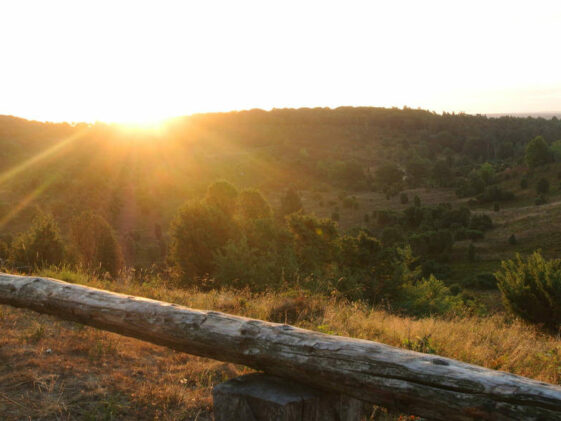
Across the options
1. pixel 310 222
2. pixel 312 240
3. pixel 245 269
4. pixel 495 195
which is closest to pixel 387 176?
pixel 495 195

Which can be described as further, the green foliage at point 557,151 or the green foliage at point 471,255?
the green foliage at point 557,151

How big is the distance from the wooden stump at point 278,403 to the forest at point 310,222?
30.6 inches

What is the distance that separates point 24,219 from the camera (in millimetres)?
39438

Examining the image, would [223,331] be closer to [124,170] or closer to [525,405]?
[525,405]

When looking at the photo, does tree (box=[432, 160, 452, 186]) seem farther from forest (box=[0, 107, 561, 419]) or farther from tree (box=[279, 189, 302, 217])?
tree (box=[279, 189, 302, 217])

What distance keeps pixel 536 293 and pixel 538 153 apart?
58736mm

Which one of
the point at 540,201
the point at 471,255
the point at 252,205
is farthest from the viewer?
the point at 540,201

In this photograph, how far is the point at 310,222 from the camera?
22.2 m

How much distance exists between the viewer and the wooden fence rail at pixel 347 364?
2.20 meters

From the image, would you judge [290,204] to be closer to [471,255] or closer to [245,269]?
[471,255]

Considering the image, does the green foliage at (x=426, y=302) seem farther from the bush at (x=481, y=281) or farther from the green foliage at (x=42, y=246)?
the bush at (x=481, y=281)

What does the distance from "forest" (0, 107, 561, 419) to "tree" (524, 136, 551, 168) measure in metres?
0.19

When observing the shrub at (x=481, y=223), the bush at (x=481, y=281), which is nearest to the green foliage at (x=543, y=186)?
the shrub at (x=481, y=223)

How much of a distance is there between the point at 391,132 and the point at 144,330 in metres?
116
